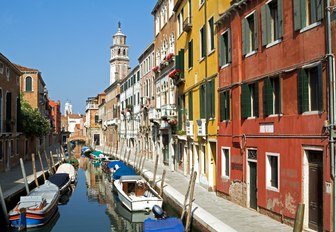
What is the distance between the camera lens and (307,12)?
9.62m

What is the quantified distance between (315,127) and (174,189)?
31.2 feet

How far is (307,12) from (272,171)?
14.6ft

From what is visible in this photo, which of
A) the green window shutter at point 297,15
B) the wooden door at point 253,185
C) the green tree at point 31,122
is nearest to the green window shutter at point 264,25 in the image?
the green window shutter at point 297,15

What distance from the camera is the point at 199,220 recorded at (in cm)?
1185

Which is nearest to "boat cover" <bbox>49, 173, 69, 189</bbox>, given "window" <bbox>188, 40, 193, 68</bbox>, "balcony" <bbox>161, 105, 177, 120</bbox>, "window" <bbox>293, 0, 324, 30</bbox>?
"balcony" <bbox>161, 105, 177, 120</bbox>

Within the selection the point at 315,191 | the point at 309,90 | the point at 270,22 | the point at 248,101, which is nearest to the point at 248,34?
the point at 270,22

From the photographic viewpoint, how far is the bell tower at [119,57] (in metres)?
71.2

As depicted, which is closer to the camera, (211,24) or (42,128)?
(211,24)

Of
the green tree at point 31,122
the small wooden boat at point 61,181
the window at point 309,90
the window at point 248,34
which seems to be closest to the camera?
the window at point 309,90

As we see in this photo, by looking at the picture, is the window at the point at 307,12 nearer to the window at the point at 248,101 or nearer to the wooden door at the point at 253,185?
the window at the point at 248,101

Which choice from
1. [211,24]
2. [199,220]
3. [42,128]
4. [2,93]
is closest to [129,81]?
[42,128]

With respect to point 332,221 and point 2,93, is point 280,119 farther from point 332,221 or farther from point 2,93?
point 2,93

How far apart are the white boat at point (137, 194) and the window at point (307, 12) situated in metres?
8.90

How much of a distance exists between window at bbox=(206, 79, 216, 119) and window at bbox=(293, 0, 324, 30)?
21.8 feet
